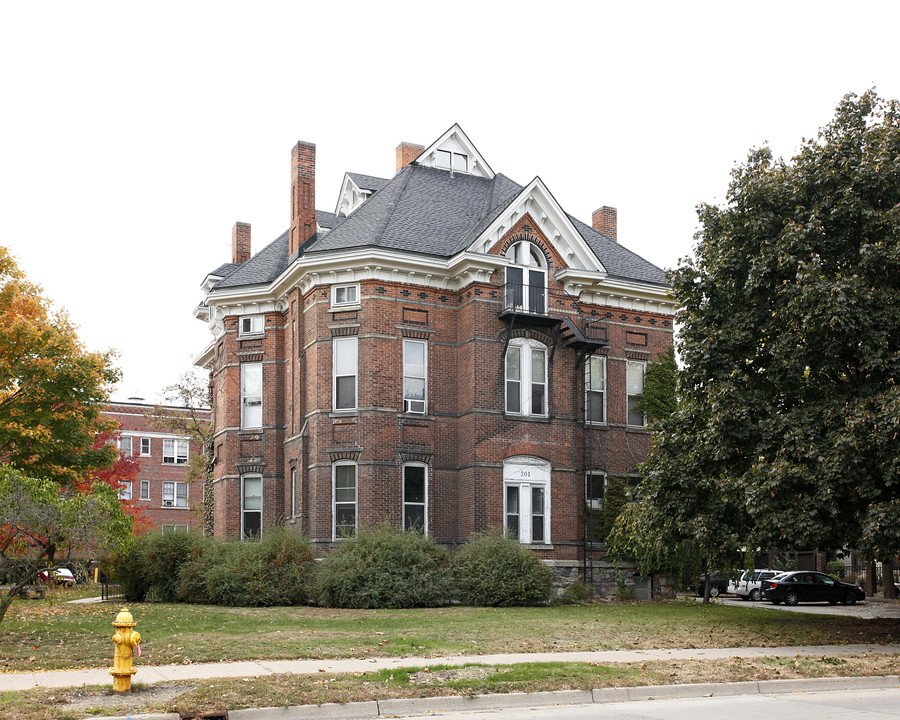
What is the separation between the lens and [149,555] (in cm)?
2858

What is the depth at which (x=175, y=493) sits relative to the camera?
69000 mm

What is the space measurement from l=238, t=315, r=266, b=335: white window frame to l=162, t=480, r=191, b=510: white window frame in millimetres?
37020

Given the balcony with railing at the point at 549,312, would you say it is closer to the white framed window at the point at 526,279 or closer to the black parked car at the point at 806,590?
the white framed window at the point at 526,279

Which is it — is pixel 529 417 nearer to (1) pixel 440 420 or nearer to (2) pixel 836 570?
(1) pixel 440 420

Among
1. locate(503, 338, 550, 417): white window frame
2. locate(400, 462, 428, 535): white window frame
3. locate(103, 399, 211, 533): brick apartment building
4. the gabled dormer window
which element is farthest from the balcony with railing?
locate(103, 399, 211, 533): brick apartment building

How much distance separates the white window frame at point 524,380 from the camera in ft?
→ 99.6

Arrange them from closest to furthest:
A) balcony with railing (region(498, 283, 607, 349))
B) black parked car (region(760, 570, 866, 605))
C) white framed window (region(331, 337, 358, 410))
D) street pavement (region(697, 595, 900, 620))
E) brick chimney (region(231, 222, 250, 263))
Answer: white framed window (region(331, 337, 358, 410))
balcony with railing (region(498, 283, 607, 349))
street pavement (region(697, 595, 900, 620))
black parked car (region(760, 570, 866, 605))
brick chimney (region(231, 222, 250, 263))

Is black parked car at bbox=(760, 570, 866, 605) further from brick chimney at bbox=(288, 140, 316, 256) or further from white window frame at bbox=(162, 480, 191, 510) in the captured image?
white window frame at bbox=(162, 480, 191, 510)

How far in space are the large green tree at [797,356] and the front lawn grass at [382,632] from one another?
7.59ft

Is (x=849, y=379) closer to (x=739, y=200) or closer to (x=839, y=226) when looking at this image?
(x=839, y=226)

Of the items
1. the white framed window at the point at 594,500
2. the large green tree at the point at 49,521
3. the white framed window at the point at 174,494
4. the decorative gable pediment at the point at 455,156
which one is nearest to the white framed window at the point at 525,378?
the white framed window at the point at 594,500

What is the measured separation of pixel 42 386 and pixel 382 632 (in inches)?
579

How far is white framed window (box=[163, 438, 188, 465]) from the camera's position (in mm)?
69062

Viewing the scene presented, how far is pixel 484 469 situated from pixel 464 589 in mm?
4373
